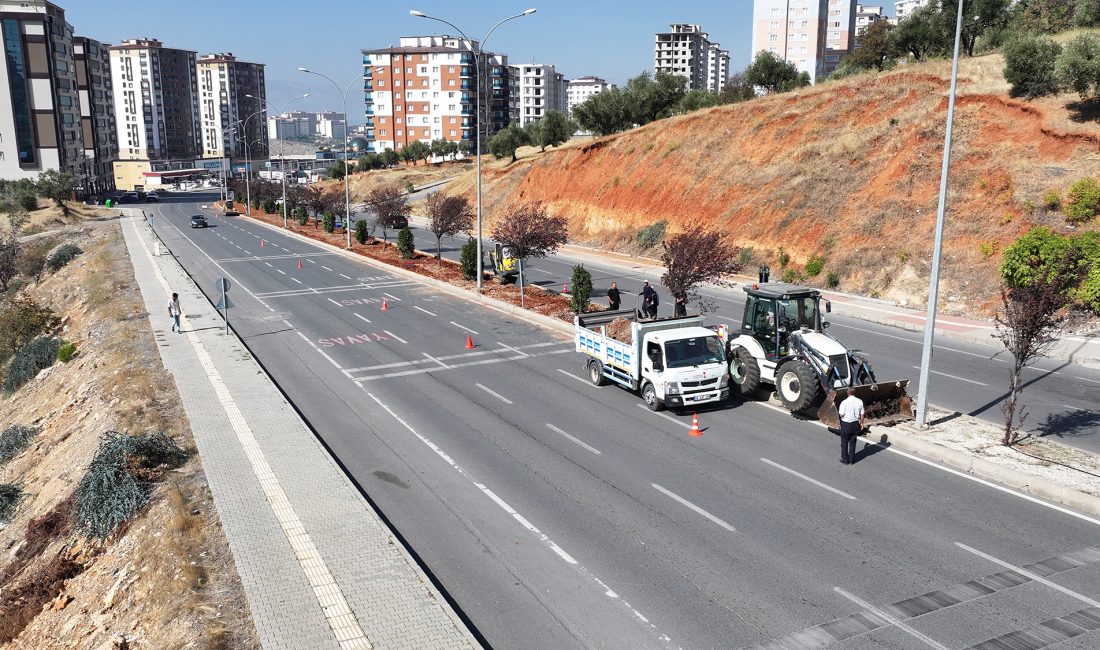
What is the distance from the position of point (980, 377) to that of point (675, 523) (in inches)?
517

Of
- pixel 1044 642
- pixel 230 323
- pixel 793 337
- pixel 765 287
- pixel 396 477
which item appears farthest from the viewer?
pixel 230 323

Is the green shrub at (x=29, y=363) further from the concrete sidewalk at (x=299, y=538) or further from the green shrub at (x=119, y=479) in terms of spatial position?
the green shrub at (x=119, y=479)

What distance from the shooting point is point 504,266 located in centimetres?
3766

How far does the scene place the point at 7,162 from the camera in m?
101

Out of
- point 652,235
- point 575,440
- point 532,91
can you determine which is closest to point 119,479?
point 575,440

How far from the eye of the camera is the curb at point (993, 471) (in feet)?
41.7

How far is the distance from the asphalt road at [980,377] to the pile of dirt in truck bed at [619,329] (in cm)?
688

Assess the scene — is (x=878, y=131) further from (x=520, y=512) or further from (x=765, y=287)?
(x=520, y=512)

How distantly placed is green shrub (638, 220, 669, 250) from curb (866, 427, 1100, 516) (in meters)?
33.5

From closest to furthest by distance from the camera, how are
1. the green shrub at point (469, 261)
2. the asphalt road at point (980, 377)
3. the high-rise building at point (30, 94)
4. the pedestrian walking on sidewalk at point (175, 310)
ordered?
1. the asphalt road at point (980, 377)
2. the pedestrian walking on sidewalk at point (175, 310)
3. the green shrub at point (469, 261)
4. the high-rise building at point (30, 94)

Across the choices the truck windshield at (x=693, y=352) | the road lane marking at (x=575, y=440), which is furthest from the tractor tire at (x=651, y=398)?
the road lane marking at (x=575, y=440)

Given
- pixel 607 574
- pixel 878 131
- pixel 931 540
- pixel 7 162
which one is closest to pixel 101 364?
pixel 607 574

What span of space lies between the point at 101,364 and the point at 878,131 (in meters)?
38.1

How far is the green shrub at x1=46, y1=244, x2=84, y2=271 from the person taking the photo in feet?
162
